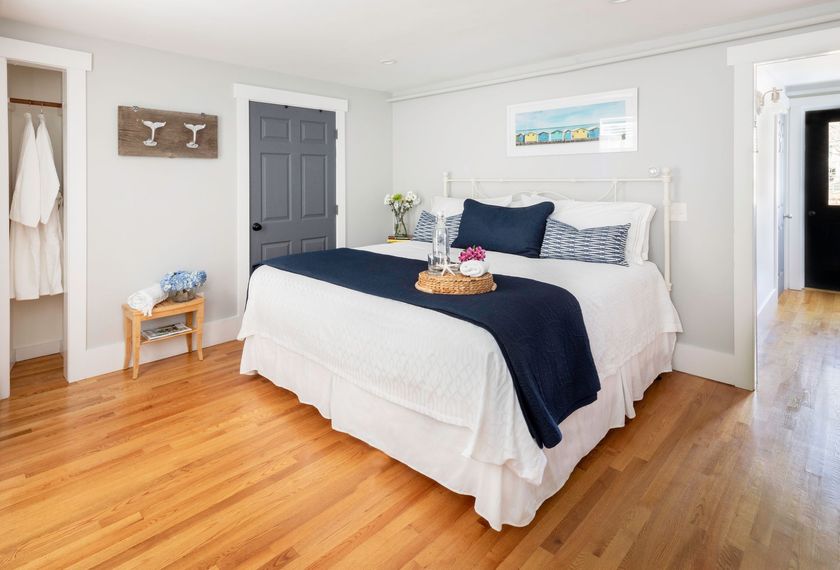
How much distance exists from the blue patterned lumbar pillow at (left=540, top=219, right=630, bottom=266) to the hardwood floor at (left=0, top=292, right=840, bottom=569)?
95 cm

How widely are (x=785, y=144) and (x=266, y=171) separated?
5684mm

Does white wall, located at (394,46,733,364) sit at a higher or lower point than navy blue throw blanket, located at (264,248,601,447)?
higher

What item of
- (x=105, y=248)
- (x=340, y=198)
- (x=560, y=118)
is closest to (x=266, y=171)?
(x=340, y=198)

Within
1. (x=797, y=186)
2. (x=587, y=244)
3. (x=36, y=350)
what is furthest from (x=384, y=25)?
(x=797, y=186)

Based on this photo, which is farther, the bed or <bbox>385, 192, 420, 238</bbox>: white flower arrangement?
<bbox>385, 192, 420, 238</bbox>: white flower arrangement

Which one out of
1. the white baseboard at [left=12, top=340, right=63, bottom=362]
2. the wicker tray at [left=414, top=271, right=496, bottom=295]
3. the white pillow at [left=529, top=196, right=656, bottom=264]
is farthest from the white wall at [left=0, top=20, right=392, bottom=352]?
the white pillow at [left=529, top=196, right=656, bottom=264]

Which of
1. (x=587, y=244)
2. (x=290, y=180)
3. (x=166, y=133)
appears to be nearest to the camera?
(x=587, y=244)

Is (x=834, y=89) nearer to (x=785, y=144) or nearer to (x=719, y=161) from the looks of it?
(x=785, y=144)

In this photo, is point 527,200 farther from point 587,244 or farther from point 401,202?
point 401,202

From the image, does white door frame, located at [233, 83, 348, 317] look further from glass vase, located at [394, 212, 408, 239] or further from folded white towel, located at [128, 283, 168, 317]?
glass vase, located at [394, 212, 408, 239]

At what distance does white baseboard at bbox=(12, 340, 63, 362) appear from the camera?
147 inches

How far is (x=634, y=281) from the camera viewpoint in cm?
296

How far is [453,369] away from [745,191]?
2.42 metres

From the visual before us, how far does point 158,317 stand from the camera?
3.55 meters
